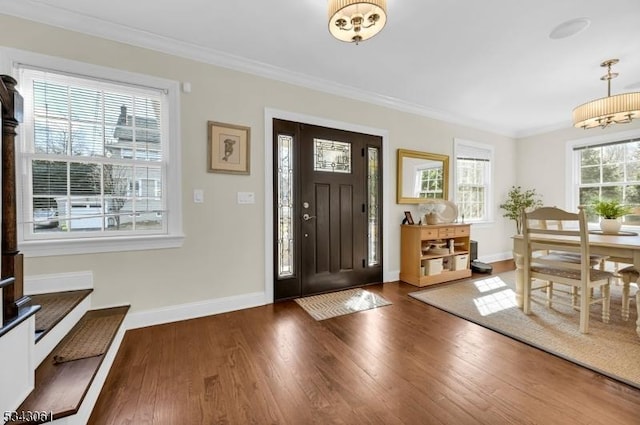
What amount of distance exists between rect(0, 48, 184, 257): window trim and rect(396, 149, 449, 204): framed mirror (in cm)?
284

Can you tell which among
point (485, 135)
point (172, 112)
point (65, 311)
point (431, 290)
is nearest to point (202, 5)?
point (172, 112)

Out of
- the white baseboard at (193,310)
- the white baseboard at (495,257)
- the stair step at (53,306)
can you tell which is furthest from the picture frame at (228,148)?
the white baseboard at (495,257)

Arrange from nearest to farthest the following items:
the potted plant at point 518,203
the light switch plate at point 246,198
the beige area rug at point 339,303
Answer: the beige area rug at point 339,303 → the light switch plate at point 246,198 → the potted plant at point 518,203

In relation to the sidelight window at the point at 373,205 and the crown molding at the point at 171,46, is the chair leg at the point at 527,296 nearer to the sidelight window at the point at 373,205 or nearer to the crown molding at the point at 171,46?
the sidelight window at the point at 373,205

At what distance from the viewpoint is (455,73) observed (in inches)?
118

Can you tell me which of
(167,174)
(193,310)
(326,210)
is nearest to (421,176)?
(326,210)

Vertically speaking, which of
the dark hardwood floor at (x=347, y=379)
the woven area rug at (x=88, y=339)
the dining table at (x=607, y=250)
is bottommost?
the dark hardwood floor at (x=347, y=379)

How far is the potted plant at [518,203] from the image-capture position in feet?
16.5

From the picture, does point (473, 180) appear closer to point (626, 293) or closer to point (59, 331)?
point (626, 293)

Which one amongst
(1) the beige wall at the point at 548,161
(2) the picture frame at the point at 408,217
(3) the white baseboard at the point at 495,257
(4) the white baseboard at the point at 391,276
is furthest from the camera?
(3) the white baseboard at the point at 495,257

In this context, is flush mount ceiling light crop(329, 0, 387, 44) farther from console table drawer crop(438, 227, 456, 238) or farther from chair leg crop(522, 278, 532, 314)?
console table drawer crop(438, 227, 456, 238)

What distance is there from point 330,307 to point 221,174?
179cm

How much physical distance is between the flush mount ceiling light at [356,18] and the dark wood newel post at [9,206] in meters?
1.74

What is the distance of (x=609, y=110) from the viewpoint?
2.54 metres
